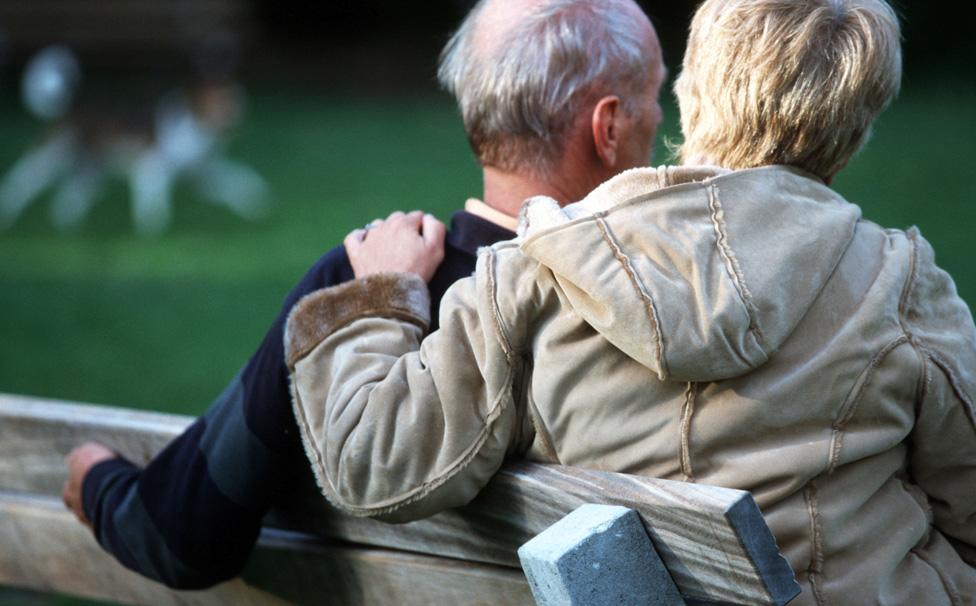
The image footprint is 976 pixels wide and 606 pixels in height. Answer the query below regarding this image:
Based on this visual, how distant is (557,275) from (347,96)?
626 inches

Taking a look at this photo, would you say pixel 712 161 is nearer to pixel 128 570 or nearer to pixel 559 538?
pixel 559 538

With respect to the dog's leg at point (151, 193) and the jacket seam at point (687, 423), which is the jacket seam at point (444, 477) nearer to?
the jacket seam at point (687, 423)

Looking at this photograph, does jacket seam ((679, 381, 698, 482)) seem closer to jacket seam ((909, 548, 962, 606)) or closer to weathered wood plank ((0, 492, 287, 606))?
jacket seam ((909, 548, 962, 606))

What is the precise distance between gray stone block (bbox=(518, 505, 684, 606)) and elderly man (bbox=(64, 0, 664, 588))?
658 millimetres

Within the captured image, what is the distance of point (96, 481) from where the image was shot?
2.36 metres

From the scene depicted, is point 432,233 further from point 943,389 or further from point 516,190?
point 943,389

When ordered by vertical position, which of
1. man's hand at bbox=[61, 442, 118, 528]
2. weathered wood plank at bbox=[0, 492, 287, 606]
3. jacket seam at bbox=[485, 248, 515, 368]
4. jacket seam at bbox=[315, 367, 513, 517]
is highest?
jacket seam at bbox=[485, 248, 515, 368]

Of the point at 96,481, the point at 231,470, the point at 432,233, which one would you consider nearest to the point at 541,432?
the point at 432,233

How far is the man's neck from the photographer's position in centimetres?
222

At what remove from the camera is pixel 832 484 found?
1642 mm

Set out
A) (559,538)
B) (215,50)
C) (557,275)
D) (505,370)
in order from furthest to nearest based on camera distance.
A: (215,50), (505,370), (557,275), (559,538)

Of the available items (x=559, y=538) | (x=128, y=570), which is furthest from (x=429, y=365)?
(x=128, y=570)

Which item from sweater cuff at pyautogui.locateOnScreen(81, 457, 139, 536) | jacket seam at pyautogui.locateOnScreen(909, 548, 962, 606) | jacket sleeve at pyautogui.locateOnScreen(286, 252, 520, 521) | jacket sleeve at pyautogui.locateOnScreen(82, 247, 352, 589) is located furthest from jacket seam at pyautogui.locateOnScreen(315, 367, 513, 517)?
sweater cuff at pyautogui.locateOnScreen(81, 457, 139, 536)

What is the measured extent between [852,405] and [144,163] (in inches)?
389
